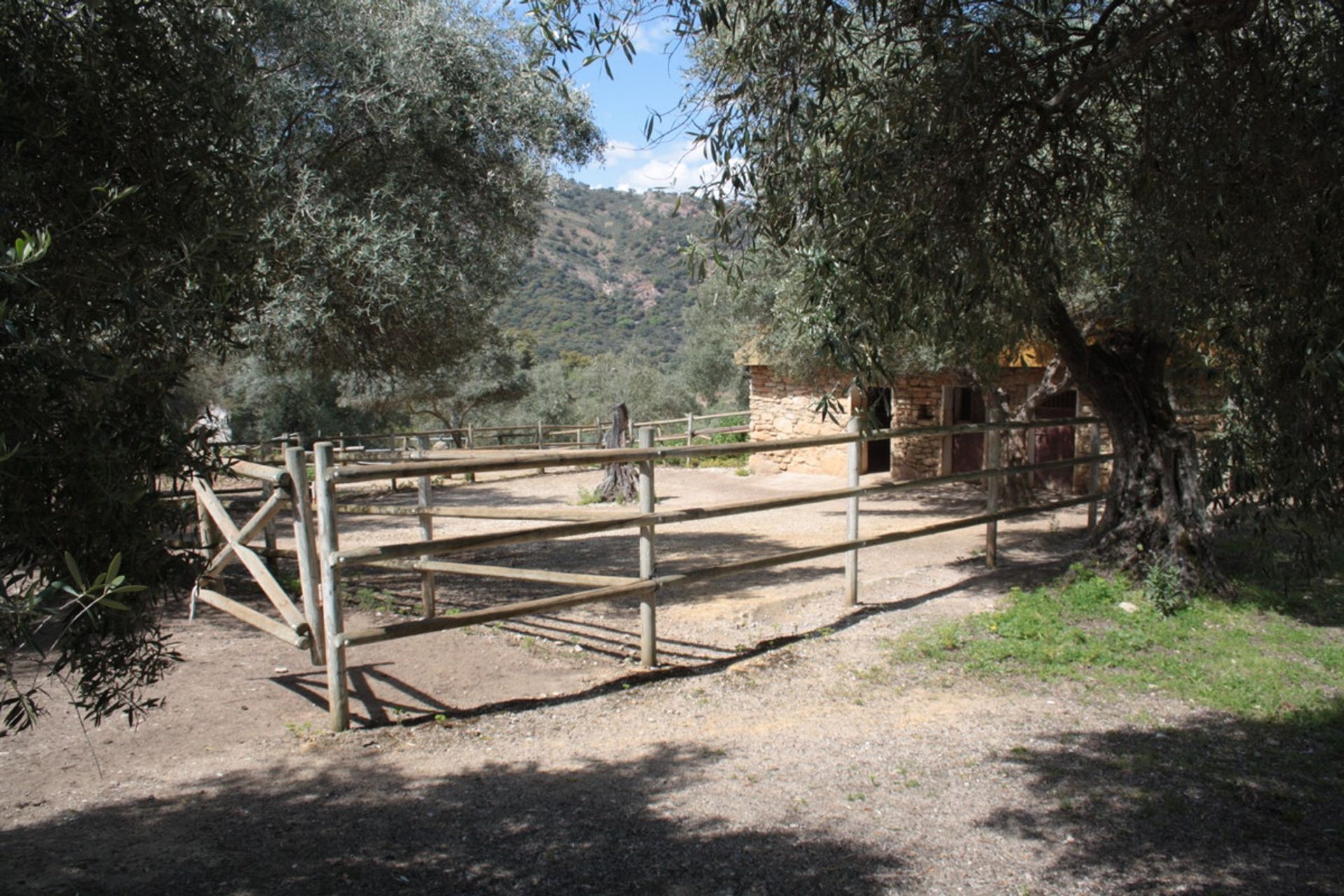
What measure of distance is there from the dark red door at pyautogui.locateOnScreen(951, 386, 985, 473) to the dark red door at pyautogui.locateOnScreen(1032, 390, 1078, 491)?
4.06 ft

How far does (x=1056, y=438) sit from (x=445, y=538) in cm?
1310

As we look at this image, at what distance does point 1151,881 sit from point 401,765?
318 centimetres

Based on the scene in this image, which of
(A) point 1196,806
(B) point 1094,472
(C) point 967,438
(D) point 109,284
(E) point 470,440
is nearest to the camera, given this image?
(D) point 109,284

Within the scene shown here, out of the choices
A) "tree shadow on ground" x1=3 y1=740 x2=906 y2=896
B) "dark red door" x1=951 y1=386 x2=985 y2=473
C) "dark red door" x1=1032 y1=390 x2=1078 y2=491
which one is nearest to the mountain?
"dark red door" x1=951 y1=386 x2=985 y2=473

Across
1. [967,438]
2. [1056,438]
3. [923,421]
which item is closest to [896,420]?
[923,421]

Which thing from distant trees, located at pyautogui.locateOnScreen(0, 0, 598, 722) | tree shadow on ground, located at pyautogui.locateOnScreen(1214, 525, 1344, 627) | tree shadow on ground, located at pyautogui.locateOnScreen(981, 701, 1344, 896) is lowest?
tree shadow on ground, located at pyautogui.locateOnScreen(981, 701, 1344, 896)

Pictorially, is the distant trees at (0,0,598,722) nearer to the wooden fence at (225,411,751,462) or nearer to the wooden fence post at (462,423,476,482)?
the wooden fence at (225,411,751,462)

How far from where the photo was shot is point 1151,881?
3.13 metres

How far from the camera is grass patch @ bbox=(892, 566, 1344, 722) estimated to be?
5277 mm

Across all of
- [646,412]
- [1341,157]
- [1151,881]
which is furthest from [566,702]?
[646,412]

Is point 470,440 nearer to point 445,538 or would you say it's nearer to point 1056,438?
point 1056,438

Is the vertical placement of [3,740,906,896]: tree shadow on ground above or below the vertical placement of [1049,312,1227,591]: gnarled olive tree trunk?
below

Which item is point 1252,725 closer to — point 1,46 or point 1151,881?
point 1151,881

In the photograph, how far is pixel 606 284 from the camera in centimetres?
7550
